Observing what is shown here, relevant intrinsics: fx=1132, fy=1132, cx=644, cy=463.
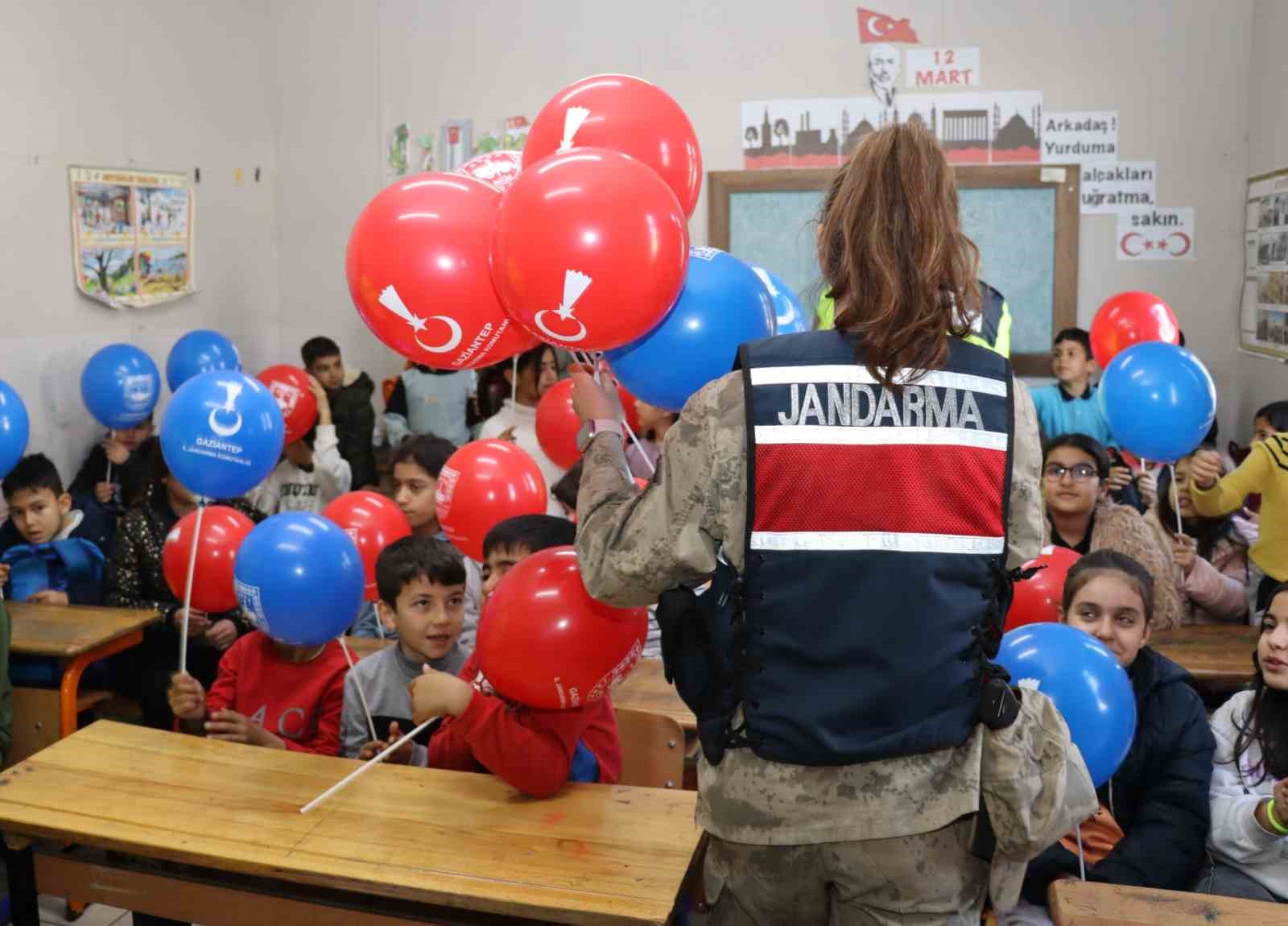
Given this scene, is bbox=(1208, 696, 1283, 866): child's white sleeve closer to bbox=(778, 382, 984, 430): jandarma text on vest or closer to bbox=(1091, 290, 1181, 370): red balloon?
bbox=(778, 382, 984, 430): jandarma text on vest

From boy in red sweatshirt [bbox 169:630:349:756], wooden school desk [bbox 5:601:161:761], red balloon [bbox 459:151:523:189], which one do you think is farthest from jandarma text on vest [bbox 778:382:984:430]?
wooden school desk [bbox 5:601:161:761]

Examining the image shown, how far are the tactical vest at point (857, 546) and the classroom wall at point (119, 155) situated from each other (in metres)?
3.80

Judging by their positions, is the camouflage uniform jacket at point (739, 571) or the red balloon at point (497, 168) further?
the red balloon at point (497, 168)

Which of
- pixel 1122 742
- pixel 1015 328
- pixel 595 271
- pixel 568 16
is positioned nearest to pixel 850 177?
pixel 595 271

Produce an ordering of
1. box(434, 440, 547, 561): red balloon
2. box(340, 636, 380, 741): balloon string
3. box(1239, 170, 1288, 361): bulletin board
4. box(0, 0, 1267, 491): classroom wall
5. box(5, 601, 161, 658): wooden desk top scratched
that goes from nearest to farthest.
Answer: box(340, 636, 380, 741): balloon string, box(5, 601, 161, 658): wooden desk top scratched, box(434, 440, 547, 561): red balloon, box(0, 0, 1267, 491): classroom wall, box(1239, 170, 1288, 361): bulletin board

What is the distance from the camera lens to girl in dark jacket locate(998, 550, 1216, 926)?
76.9 inches

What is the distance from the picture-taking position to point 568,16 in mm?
5531

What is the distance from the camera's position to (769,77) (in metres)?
5.33

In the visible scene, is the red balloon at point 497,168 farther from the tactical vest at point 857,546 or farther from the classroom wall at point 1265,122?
the classroom wall at point 1265,122

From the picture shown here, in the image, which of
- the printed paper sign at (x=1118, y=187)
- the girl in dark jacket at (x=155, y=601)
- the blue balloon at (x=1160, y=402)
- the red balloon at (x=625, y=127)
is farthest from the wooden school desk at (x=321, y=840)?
the printed paper sign at (x=1118, y=187)

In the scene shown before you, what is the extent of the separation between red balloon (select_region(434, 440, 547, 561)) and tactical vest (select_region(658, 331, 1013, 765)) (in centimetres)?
167

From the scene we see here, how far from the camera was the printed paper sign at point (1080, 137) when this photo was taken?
507cm

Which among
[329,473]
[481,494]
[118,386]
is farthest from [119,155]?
[481,494]

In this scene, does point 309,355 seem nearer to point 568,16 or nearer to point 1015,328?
point 568,16
